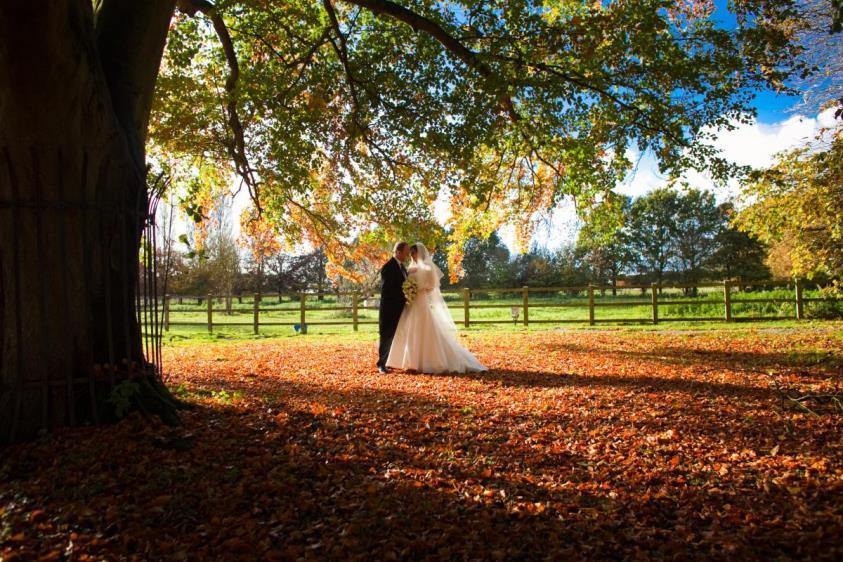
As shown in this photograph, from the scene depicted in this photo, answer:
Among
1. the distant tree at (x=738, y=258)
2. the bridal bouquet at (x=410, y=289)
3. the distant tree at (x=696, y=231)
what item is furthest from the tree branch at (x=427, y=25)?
the distant tree at (x=696, y=231)

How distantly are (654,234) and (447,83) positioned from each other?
45516mm

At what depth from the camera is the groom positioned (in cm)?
866

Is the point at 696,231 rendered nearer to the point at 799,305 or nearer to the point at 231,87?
the point at 799,305

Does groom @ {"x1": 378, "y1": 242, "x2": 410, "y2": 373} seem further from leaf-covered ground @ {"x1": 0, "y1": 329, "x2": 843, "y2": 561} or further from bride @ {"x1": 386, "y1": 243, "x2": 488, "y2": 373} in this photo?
leaf-covered ground @ {"x1": 0, "y1": 329, "x2": 843, "y2": 561}

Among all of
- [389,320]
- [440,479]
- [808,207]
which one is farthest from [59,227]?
[808,207]

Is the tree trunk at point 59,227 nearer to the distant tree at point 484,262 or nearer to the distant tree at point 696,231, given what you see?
the distant tree at point 484,262

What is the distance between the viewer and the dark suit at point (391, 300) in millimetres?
8664

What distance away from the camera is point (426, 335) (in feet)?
27.7

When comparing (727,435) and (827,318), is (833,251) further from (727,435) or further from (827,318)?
(727,435)

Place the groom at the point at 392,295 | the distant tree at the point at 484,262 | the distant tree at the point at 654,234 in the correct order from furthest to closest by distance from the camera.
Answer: the distant tree at the point at 654,234
the distant tree at the point at 484,262
the groom at the point at 392,295

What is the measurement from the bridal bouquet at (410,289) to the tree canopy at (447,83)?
1.84 m

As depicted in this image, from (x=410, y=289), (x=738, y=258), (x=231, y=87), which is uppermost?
(x=231, y=87)

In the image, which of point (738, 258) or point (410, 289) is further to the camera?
point (738, 258)

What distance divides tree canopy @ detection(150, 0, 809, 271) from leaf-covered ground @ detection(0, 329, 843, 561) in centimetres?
427
